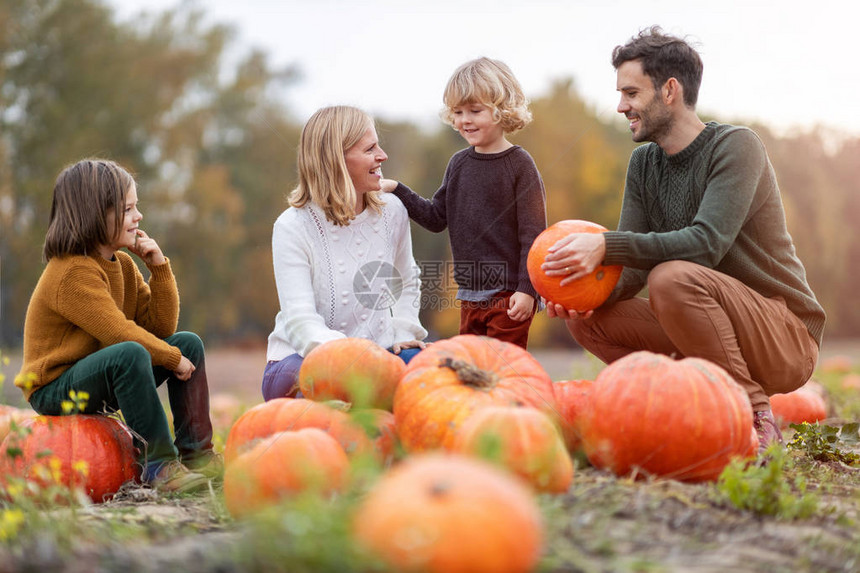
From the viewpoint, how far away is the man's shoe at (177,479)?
3.10m

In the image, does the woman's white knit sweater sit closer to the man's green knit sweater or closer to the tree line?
the man's green knit sweater

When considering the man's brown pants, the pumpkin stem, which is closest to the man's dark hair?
the man's brown pants

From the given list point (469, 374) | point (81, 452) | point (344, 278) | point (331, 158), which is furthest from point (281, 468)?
point (331, 158)

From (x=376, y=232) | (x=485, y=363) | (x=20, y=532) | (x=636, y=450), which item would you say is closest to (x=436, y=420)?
(x=485, y=363)

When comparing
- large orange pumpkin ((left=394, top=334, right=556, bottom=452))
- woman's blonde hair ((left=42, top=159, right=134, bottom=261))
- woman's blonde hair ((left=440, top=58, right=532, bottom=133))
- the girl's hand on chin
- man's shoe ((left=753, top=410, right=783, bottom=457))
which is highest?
woman's blonde hair ((left=440, top=58, right=532, bottom=133))

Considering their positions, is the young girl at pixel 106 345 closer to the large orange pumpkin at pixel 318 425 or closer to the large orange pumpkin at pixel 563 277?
the large orange pumpkin at pixel 318 425

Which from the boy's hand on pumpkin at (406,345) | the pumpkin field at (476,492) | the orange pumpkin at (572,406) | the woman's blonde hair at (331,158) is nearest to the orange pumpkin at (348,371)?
the pumpkin field at (476,492)

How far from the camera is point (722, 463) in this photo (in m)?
2.61

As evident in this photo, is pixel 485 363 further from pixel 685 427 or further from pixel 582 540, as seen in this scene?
pixel 582 540

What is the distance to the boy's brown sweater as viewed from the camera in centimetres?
324

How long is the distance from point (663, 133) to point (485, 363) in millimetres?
1424

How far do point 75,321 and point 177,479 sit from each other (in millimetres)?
745

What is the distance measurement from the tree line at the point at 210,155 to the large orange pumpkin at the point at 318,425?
8338 mm

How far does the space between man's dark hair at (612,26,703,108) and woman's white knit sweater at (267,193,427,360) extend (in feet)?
4.20
